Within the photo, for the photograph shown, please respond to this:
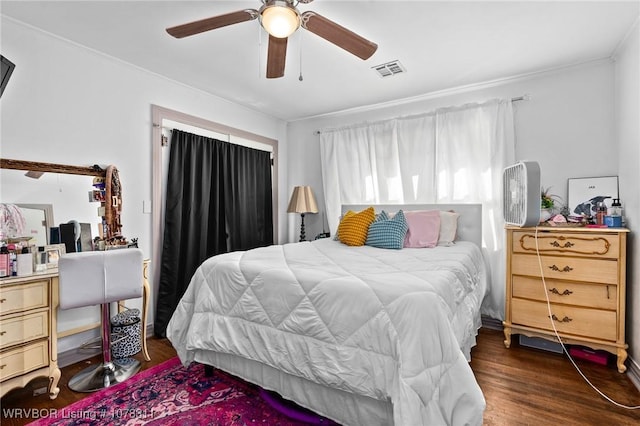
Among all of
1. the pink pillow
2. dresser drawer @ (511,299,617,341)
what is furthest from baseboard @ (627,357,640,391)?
the pink pillow

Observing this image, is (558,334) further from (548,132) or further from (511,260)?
(548,132)

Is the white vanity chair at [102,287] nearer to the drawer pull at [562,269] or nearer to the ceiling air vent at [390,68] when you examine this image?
the ceiling air vent at [390,68]

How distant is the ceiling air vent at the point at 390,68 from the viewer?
9.43 feet

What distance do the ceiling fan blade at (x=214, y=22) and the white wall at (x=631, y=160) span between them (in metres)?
2.68

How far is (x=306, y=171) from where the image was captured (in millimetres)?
4668

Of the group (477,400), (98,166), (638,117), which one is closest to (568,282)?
(638,117)

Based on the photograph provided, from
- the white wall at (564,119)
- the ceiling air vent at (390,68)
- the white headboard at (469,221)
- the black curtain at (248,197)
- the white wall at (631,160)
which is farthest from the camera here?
the black curtain at (248,197)

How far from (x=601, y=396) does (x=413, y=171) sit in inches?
98.5

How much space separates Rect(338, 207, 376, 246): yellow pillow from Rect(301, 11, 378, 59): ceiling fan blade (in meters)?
1.62

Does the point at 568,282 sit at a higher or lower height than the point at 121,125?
lower

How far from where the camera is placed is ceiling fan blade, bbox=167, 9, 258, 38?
1703 mm

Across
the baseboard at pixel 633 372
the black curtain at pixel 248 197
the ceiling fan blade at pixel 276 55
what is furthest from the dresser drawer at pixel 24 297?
the baseboard at pixel 633 372

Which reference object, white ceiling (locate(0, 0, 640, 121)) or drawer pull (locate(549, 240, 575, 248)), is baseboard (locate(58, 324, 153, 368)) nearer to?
white ceiling (locate(0, 0, 640, 121))

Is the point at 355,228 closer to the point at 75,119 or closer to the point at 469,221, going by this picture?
the point at 469,221
